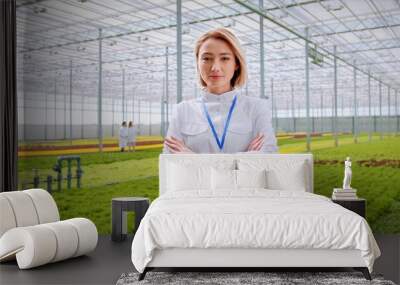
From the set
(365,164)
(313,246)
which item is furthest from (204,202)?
(365,164)

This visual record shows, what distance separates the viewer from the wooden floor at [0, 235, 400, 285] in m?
4.43

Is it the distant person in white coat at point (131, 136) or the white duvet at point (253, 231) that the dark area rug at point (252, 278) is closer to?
the white duvet at point (253, 231)

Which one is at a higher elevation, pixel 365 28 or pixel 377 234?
pixel 365 28

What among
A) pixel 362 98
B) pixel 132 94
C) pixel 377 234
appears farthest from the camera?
Result: pixel 132 94

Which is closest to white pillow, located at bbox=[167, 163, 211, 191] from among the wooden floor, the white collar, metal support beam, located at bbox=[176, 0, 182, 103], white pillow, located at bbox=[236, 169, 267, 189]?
white pillow, located at bbox=[236, 169, 267, 189]

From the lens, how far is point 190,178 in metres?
5.75

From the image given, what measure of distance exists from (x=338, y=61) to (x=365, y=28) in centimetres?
55

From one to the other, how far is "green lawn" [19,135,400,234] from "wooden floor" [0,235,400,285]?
114 cm

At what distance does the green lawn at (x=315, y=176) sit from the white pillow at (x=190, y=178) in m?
1.62

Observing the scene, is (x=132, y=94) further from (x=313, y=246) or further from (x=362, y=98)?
(x=313, y=246)

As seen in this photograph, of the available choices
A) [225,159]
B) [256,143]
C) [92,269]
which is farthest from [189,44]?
[92,269]

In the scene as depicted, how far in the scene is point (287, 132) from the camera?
23.0 feet

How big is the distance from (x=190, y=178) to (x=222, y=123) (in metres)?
0.70

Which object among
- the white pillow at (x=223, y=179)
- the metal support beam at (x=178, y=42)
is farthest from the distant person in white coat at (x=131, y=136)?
the white pillow at (x=223, y=179)
